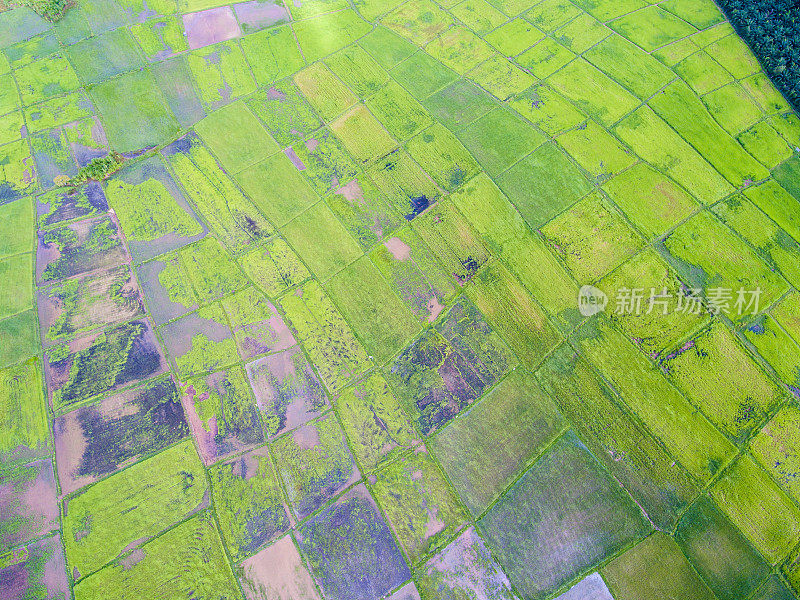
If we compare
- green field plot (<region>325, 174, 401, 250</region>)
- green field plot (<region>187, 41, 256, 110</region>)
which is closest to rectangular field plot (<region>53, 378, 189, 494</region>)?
green field plot (<region>325, 174, 401, 250</region>)

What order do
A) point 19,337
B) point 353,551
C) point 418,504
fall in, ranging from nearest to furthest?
point 353,551
point 418,504
point 19,337

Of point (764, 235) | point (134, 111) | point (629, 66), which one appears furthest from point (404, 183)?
point (764, 235)

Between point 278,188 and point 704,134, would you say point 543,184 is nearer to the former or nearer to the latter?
point 704,134

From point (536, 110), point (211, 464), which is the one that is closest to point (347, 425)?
point (211, 464)

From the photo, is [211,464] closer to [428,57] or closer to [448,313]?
[448,313]

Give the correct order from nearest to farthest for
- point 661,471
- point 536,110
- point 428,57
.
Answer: point 661,471, point 536,110, point 428,57
